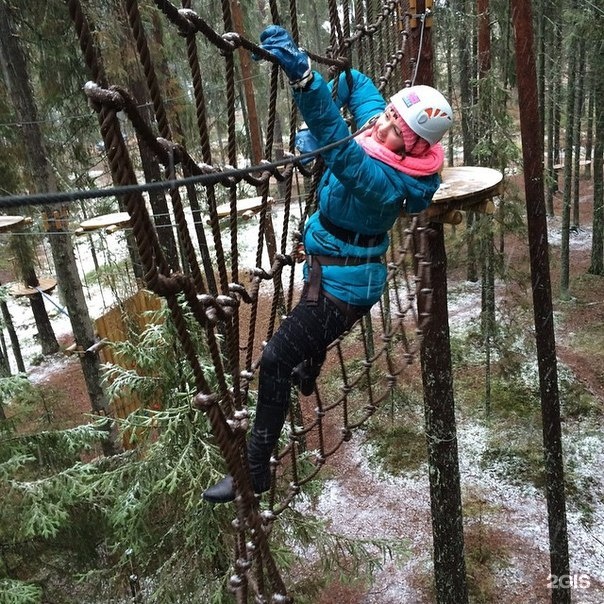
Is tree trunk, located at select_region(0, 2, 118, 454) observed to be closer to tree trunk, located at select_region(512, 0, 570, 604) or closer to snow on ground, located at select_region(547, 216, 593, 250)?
tree trunk, located at select_region(512, 0, 570, 604)

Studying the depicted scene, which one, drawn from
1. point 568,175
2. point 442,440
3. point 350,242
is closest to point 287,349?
point 350,242

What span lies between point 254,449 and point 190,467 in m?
1.62

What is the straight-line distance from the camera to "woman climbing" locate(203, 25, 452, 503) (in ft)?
5.83

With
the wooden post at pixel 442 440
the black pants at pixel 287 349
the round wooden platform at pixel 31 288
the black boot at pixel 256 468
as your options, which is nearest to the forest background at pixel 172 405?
the round wooden platform at pixel 31 288

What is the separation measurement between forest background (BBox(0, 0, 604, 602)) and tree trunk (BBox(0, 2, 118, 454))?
17mm

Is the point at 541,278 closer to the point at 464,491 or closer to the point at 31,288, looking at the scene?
the point at 464,491

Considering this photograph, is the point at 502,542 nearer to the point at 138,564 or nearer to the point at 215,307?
the point at 138,564

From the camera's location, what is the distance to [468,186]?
9.88 feet

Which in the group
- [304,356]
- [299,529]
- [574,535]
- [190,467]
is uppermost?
[304,356]

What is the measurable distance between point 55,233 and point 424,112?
12.5 ft

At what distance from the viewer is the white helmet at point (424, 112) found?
175 centimetres

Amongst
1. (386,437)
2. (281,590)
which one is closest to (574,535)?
(386,437)

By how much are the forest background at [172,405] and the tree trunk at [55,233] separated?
17 mm

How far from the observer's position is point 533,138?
448 cm
